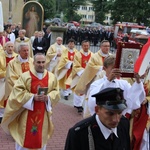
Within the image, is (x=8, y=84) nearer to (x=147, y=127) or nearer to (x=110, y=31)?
(x=147, y=127)

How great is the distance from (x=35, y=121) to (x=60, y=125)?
2273 millimetres

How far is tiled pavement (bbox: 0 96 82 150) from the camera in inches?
249

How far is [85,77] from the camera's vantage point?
717cm

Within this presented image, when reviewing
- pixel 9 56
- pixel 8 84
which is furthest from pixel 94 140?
pixel 9 56

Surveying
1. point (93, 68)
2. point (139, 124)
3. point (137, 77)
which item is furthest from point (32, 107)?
point (93, 68)

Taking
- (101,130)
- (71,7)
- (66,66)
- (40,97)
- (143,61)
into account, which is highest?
(143,61)

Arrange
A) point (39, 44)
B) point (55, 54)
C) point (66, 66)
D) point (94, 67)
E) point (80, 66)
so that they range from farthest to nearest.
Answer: point (39, 44) < point (55, 54) < point (66, 66) < point (80, 66) < point (94, 67)

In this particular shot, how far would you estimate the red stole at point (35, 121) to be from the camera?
536 cm

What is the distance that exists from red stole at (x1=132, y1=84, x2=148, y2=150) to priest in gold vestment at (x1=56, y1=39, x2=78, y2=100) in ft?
19.1

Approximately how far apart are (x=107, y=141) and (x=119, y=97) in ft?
1.27

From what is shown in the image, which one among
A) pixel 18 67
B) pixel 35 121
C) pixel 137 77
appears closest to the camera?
pixel 137 77

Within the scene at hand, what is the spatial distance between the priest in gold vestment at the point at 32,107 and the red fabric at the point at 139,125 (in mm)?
1408

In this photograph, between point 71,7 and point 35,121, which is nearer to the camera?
point 35,121

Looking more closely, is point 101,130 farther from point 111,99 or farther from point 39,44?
point 39,44
